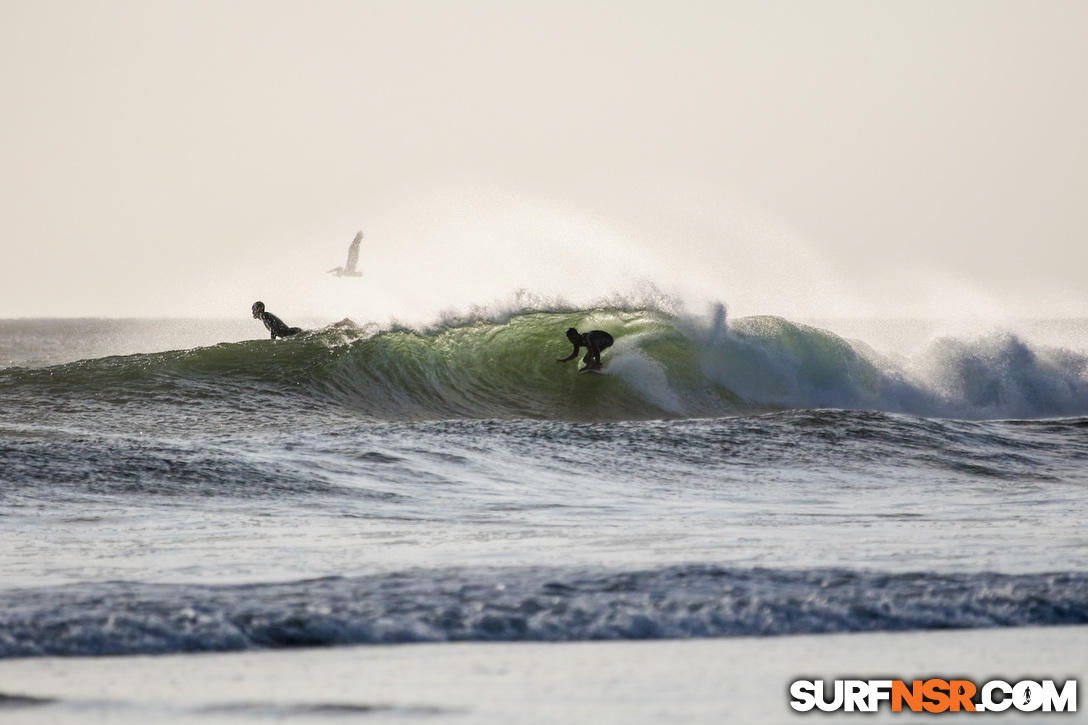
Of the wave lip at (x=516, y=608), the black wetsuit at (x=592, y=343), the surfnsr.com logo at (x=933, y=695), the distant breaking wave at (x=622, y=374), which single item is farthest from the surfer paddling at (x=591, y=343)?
the surfnsr.com logo at (x=933, y=695)

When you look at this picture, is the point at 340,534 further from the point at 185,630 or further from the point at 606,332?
the point at 606,332

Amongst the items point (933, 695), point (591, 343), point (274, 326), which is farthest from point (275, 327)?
point (933, 695)

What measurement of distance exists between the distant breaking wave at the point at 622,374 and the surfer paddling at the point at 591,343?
0.19m

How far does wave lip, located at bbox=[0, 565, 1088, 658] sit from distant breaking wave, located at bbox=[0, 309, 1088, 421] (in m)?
9.45

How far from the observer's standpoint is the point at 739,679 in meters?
2.93

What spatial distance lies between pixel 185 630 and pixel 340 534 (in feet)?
6.57

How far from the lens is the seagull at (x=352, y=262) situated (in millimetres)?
22203

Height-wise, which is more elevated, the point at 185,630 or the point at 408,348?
the point at 408,348

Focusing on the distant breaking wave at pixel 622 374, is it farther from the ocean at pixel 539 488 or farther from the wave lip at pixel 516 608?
the wave lip at pixel 516 608

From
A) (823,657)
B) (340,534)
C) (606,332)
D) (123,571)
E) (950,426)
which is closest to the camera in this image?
(823,657)

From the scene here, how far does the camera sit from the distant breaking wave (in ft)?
45.7

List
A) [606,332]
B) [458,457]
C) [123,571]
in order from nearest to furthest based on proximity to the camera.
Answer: [123,571]
[458,457]
[606,332]

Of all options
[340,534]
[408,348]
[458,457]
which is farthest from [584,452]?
[408,348]

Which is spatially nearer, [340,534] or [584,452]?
[340,534]
